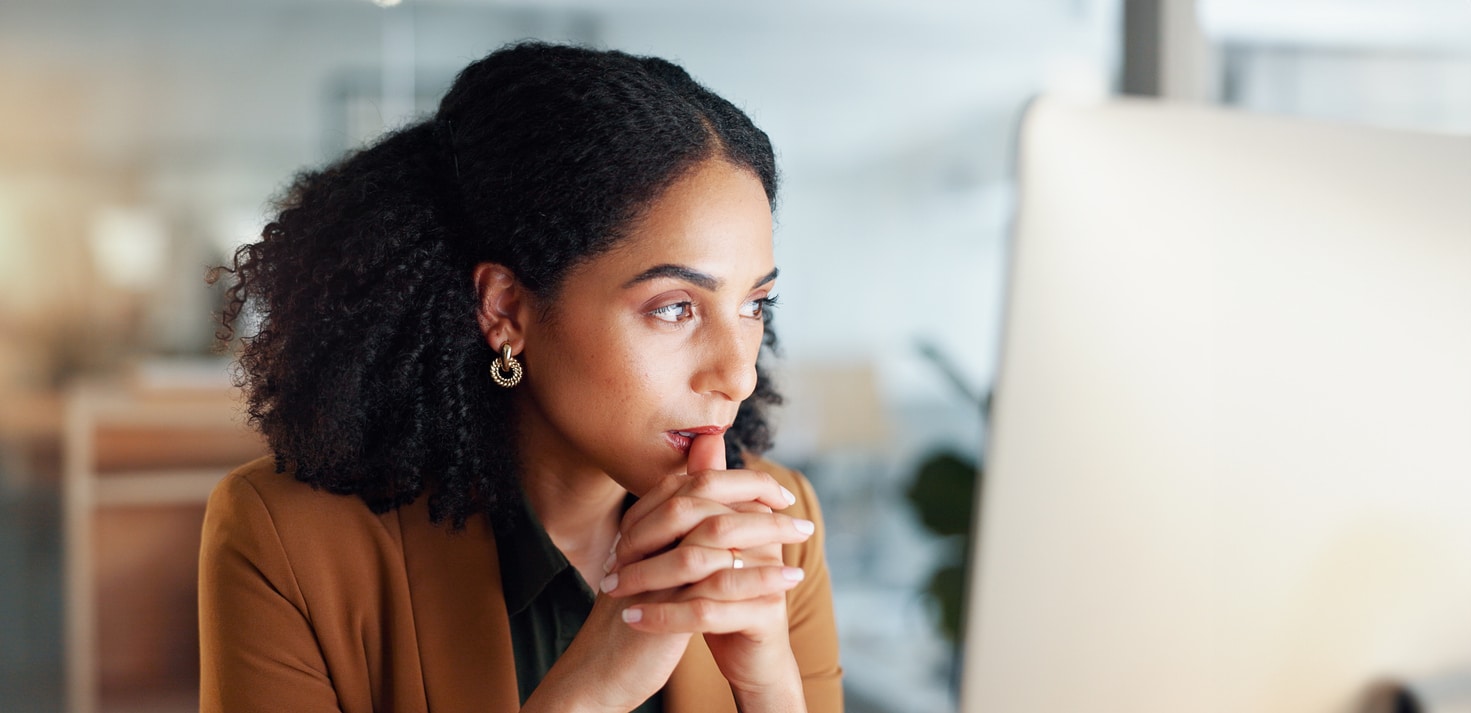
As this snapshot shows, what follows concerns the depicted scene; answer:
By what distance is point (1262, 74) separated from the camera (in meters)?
2.53

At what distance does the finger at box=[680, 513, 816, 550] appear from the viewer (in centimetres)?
75

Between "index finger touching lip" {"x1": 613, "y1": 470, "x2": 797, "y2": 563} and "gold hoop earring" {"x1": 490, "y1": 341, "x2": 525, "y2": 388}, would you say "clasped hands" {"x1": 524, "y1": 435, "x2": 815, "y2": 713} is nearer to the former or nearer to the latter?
"index finger touching lip" {"x1": 613, "y1": 470, "x2": 797, "y2": 563}

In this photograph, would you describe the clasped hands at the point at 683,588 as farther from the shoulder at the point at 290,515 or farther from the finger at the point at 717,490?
the shoulder at the point at 290,515

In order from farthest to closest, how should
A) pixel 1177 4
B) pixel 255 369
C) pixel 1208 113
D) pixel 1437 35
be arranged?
1. pixel 1437 35
2. pixel 1177 4
3. pixel 255 369
4. pixel 1208 113

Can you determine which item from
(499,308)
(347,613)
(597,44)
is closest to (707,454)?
(499,308)

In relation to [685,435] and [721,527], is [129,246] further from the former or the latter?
[721,527]

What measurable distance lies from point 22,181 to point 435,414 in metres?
1.84

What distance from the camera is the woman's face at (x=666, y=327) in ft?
2.91

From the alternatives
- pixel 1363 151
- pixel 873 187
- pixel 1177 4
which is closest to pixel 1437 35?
pixel 1177 4

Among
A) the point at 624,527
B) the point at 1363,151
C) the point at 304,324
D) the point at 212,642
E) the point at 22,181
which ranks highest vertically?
the point at 22,181

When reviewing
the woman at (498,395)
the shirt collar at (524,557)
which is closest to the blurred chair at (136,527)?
the woman at (498,395)

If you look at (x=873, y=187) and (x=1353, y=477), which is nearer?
(x=1353, y=477)

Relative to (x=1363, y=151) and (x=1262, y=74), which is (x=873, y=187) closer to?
(x=1262, y=74)

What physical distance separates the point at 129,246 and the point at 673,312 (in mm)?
1938
